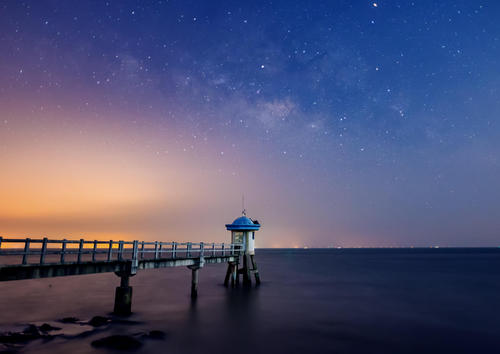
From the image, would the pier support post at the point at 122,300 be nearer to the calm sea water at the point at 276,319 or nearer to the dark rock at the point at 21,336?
the calm sea water at the point at 276,319

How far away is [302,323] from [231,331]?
4119mm

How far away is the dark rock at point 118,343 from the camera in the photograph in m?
11.9

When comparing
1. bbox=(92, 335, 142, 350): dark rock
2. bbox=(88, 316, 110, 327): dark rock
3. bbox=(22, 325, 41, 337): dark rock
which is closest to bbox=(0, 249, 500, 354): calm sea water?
bbox=(92, 335, 142, 350): dark rock

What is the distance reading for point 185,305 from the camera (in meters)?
21.7

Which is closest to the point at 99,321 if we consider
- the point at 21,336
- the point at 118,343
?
the point at 21,336

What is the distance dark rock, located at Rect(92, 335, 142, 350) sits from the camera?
39.2 feet

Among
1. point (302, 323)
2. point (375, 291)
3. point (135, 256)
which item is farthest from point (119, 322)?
point (375, 291)

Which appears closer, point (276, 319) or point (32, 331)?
point (32, 331)

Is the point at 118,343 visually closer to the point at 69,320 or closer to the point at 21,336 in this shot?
the point at 21,336

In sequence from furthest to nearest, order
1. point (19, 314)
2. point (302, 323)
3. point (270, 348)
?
1. point (19, 314)
2. point (302, 323)
3. point (270, 348)

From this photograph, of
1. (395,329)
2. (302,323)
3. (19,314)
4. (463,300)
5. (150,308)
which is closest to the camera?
(395,329)

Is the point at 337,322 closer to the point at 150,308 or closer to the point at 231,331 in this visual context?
the point at 231,331

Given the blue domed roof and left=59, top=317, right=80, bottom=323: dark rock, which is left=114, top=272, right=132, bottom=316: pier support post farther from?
the blue domed roof

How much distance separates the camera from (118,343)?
40.0ft
